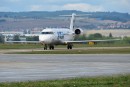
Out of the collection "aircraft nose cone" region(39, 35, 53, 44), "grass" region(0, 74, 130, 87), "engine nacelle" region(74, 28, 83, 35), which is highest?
"engine nacelle" region(74, 28, 83, 35)

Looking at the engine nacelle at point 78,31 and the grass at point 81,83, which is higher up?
the engine nacelle at point 78,31

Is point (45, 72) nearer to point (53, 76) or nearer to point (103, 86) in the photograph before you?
point (53, 76)

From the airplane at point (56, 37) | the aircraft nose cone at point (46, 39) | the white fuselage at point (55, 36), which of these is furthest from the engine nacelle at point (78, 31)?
the aircraft nose cone at point (46, 39)

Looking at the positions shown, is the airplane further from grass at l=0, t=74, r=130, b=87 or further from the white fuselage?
grass at l=0, t=74, r=130, b=87

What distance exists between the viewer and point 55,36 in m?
78.5

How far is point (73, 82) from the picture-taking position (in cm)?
2114

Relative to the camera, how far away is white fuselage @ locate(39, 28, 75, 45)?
7650 cm

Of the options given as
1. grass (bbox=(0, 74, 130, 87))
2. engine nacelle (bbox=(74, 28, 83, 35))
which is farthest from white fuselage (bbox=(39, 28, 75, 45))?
grass (bbox=(0, 74, 130, 87))

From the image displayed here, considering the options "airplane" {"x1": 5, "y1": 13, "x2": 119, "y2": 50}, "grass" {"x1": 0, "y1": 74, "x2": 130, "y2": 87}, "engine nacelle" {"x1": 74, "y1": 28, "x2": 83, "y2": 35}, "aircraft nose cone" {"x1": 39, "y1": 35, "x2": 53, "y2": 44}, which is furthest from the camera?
"engine nacelle" {"x1": 74, "y1": 28, "x2": 83, "y2": 35}

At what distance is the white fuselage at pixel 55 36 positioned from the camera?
251 ft

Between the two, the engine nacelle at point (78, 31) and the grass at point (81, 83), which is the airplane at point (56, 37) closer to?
the engine nacelle at point (78, 31)

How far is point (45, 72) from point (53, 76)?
7.27ft

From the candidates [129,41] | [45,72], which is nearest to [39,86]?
[45,72]

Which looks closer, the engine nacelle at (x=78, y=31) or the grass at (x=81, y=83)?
the grass at (x=81, y=83)
